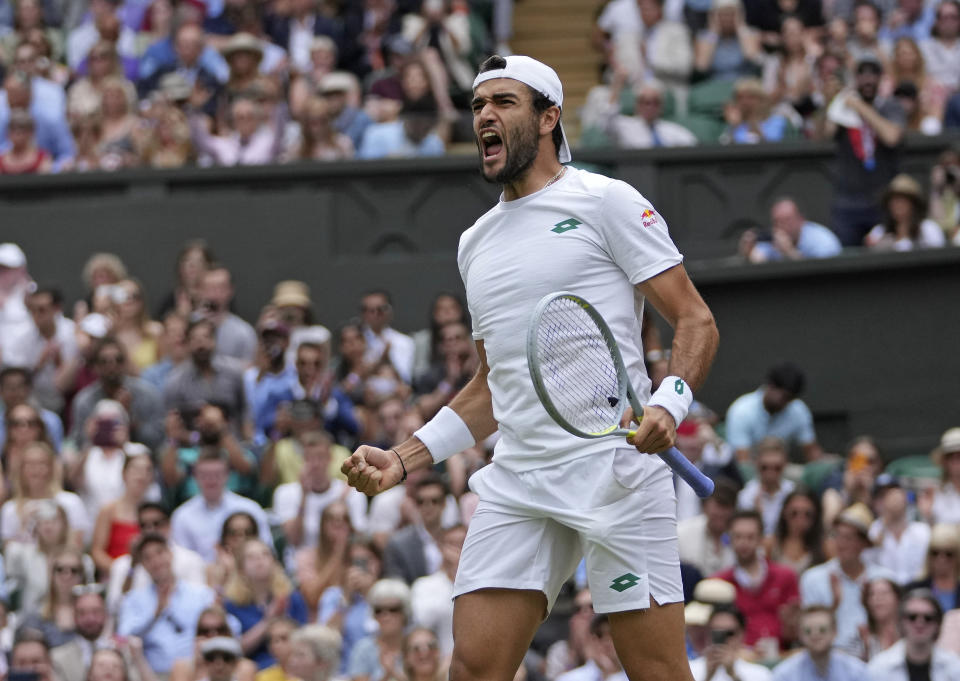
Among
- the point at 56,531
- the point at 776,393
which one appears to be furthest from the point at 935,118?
the point at 56,531

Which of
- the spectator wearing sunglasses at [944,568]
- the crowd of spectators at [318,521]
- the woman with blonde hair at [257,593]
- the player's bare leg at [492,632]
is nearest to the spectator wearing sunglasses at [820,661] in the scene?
the crowd of spectators at [318,521]

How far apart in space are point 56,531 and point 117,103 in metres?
4.81

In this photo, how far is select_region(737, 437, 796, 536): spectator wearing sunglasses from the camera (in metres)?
11.2

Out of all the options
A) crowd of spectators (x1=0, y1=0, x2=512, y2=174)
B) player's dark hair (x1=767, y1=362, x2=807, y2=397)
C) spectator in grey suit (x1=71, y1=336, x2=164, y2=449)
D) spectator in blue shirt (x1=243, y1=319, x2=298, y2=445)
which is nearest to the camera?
spectator in grey suit (x1=71, y1=336, x2=164, y2=449)

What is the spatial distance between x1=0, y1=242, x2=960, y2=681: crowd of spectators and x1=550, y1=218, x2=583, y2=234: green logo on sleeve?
4.23 m

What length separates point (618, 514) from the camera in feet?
17.5

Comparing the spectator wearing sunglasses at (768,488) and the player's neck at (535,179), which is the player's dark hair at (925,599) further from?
the player's neck at (535,179)

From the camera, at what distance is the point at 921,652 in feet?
30.9

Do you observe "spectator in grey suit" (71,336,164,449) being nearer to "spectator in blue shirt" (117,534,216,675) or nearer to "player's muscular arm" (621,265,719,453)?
"spectator in blue shirt" (117,534,216,675)

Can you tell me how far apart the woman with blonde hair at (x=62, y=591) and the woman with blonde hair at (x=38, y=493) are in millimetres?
587

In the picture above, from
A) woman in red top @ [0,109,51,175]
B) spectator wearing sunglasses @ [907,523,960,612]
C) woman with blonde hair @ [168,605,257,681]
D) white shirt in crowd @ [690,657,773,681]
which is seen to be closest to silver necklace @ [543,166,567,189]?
white shirt in crowd @ [690,657,773,681]

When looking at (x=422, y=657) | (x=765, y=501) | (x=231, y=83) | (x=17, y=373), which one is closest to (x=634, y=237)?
(x=422, y=657)

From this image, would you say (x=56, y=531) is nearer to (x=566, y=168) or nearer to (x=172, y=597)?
(x=172, y=597)

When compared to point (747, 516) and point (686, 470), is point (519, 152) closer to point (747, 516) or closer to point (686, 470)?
point (686, 470)
